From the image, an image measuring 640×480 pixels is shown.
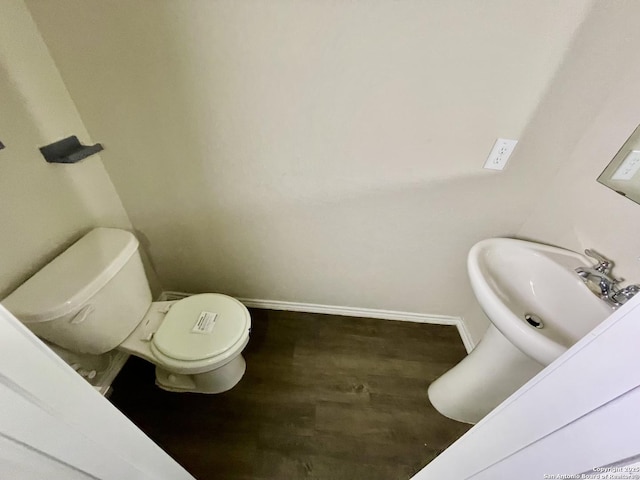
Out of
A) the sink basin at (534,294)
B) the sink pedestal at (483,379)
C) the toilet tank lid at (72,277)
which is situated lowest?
the sink pedestal at (483,379)

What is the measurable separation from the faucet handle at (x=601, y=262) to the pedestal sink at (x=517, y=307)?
0.03m

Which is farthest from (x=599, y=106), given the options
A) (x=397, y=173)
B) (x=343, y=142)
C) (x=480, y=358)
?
(x=480, y=358)

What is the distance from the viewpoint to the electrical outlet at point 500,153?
110 cm

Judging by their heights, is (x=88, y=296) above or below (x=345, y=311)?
above

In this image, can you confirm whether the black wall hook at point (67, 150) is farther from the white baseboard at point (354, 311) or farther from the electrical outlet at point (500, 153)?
the electrical outlet at point (500, 153)

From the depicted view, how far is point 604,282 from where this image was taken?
96 centimetres

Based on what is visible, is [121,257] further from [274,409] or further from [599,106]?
[599,106]

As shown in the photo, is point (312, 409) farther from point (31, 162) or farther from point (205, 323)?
point (31, 162)

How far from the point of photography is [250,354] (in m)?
1.58

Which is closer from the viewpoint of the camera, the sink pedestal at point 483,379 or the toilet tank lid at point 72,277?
the toilet tank lid at point 72,277

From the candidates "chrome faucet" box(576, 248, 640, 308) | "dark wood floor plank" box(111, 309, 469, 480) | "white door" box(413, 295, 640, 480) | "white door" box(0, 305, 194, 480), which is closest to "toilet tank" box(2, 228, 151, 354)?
"dark wood floor plank" box(111, 309, 469, 480)

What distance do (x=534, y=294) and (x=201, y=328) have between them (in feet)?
3.98

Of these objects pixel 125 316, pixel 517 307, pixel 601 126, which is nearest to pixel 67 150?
→ pixel 125 316

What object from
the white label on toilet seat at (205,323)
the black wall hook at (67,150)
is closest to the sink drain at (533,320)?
the white label on toilet seat at (205,323)
